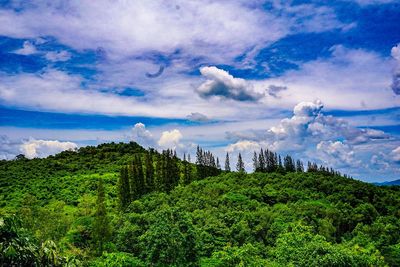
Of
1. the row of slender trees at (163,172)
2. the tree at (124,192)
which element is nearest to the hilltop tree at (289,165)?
the row of slender trees at (163,172)

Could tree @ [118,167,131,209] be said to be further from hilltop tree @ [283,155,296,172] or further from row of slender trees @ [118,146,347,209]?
hilltop tree @ [283,155,296,172]

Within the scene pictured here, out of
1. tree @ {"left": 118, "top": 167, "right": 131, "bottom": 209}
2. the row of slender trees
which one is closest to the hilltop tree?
the row of slender trees

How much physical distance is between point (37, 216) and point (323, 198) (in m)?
59.3

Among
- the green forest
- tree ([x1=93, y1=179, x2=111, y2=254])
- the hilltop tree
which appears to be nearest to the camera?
the green forest

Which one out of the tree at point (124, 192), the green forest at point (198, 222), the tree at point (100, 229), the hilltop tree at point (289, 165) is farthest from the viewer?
the hilltop tree at point (289, 165)

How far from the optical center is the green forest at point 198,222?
120ft

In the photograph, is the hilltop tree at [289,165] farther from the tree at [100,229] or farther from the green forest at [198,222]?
the tree at [100,229]

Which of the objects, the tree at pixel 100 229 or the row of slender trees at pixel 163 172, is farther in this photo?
the row of slender trees at pixel 163 172

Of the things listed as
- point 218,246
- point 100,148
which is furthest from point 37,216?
point 100,148

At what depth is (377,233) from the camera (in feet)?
195

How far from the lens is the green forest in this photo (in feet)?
120

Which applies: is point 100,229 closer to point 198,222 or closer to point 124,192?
point 198,222

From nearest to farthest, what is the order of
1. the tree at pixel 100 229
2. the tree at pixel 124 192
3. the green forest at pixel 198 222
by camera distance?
the green forest at pixel 198 222
the tree at pixel 100 229
the tree at pixel 124 192

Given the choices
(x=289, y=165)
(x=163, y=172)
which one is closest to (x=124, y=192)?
(x=163, y=172)
